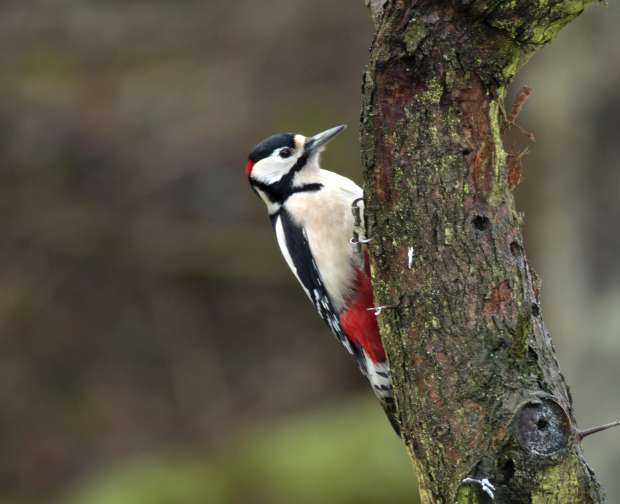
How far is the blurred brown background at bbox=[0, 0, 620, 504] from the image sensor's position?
30.6 feet

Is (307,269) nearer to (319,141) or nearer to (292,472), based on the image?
(319,141)

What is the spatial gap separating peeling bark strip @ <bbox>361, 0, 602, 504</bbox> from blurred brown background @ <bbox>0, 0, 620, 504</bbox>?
5754 millimetres

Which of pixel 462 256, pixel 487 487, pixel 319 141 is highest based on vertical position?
pixel 319 141

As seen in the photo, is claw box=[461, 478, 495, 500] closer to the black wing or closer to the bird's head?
the black wing

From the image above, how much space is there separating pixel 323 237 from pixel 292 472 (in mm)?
3849

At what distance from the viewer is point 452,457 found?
9.03 feet

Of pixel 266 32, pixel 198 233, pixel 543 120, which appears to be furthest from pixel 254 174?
pixel 266 32

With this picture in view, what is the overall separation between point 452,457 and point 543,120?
16.3ft

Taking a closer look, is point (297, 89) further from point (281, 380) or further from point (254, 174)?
point (254, 174)

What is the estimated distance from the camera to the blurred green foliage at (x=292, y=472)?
735 cm

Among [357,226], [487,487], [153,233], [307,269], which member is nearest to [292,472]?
[153,233]

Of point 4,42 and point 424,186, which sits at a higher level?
point 4,42

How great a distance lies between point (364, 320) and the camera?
3998 mm

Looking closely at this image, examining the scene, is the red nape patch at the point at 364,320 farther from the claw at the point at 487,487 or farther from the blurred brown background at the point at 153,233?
the blurred brown background at the point at 153,233
